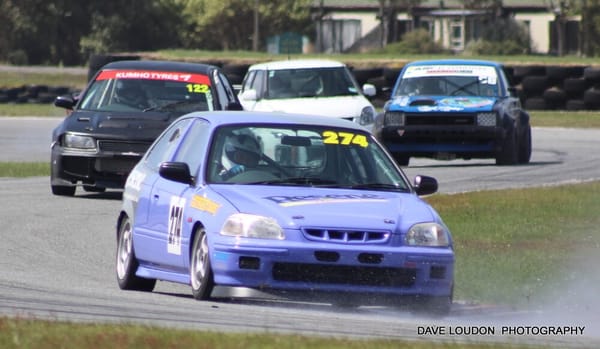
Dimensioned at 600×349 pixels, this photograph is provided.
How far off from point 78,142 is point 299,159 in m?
7.15

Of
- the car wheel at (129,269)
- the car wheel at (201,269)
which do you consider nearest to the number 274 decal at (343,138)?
the car wheel at (201,269)

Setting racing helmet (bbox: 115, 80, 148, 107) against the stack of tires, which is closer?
racing helmet (bbox: 115, 80, 148, 107)

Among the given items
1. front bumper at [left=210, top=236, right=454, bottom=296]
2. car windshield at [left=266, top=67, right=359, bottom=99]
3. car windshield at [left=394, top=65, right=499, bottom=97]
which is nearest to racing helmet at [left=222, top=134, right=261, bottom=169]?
front bumper at [left=210, top=236, right=454, bottom=296]

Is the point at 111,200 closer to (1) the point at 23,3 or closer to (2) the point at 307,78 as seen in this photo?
(2) the point at 307,78

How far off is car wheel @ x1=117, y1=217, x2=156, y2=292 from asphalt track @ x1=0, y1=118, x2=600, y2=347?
118 mm

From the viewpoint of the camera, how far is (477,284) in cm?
1074

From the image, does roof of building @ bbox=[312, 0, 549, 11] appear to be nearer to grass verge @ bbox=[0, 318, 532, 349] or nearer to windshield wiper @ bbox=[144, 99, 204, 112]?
windshield wiper @ bbox=[144, 99, 204, 112]

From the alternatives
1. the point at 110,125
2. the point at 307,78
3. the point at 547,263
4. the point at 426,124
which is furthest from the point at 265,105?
the point at 547,263

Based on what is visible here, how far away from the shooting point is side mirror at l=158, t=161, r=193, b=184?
31.4 feet

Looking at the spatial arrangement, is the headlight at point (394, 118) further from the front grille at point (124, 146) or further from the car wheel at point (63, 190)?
the front grille at point (124, 146)

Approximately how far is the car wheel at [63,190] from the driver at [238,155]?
751cm

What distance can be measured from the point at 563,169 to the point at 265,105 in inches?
177

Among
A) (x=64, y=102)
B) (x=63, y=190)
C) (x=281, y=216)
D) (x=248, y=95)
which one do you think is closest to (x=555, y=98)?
(x=248, y=95)

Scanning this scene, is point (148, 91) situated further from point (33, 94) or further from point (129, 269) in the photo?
point (33, 94)
